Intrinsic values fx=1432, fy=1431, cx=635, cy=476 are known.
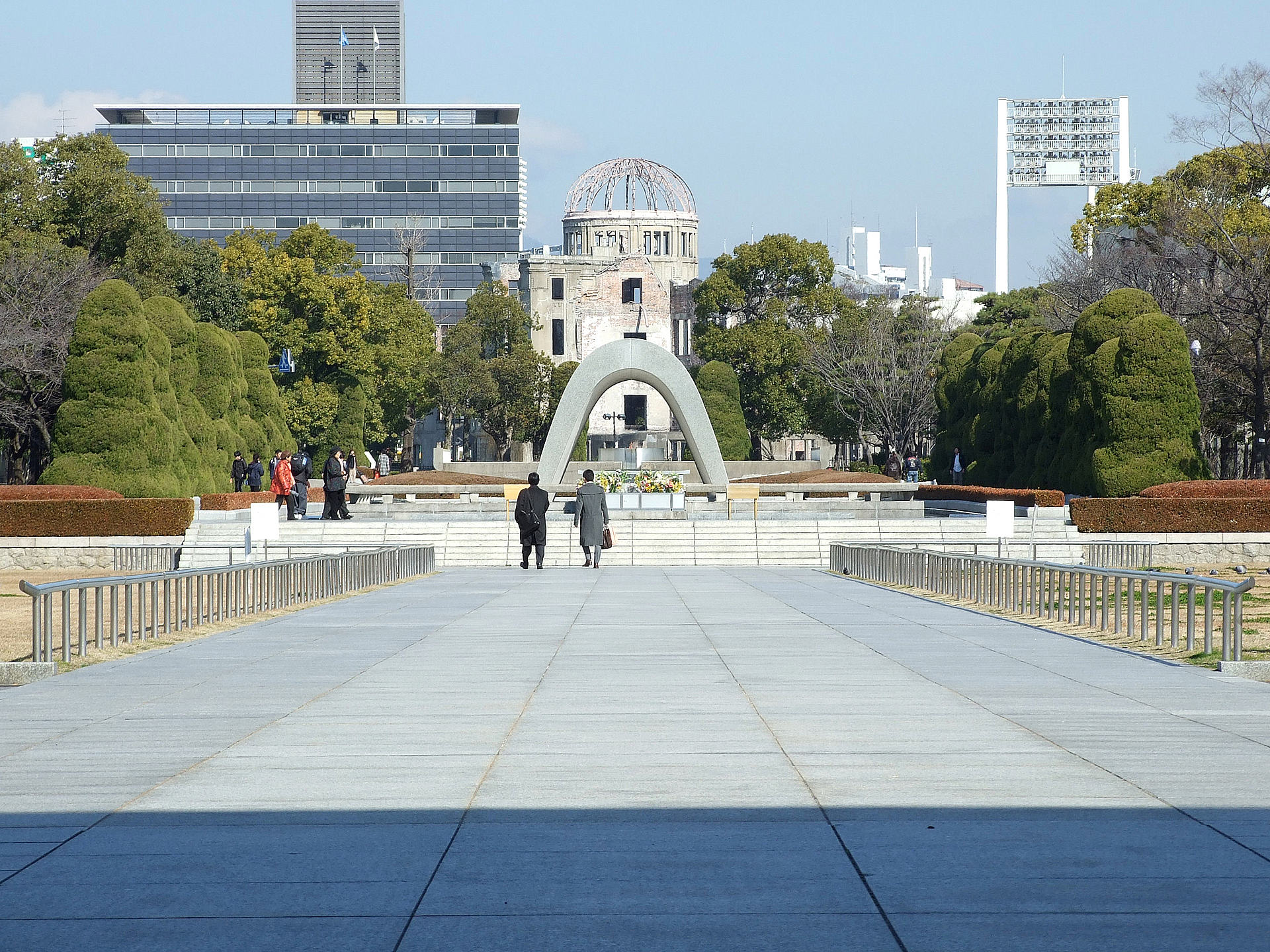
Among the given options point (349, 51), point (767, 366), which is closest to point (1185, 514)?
point (767, 366)

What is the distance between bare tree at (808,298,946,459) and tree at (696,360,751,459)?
12.7 ft

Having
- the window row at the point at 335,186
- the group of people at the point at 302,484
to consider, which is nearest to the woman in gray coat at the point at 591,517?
the group of people at the point at 302,484

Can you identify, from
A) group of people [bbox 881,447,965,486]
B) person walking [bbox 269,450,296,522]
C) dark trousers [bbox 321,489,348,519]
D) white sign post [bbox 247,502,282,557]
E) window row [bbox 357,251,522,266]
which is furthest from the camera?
window row [bbox 357,251,522,266]

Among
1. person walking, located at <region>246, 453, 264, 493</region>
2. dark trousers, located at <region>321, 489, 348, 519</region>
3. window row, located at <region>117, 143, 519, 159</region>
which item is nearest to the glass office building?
window row, located at <region>117, 143, 519, 159</region>

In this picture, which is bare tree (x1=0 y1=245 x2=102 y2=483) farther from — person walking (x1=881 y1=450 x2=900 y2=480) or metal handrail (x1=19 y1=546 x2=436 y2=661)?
person walking (x1=881 y1=450 x2=900 y2=480)

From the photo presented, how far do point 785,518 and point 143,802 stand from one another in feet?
80.5

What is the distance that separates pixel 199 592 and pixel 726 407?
5089 cm

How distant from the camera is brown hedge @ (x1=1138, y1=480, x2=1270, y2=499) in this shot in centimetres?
2778

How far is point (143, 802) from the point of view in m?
5.29

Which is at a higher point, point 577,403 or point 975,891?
point 577,403

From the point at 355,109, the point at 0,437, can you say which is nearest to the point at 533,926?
the point at 0,437

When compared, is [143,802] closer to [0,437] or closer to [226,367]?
[226,367]

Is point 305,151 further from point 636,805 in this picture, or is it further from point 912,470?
point 636,805

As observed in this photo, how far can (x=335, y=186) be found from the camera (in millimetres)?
103375
